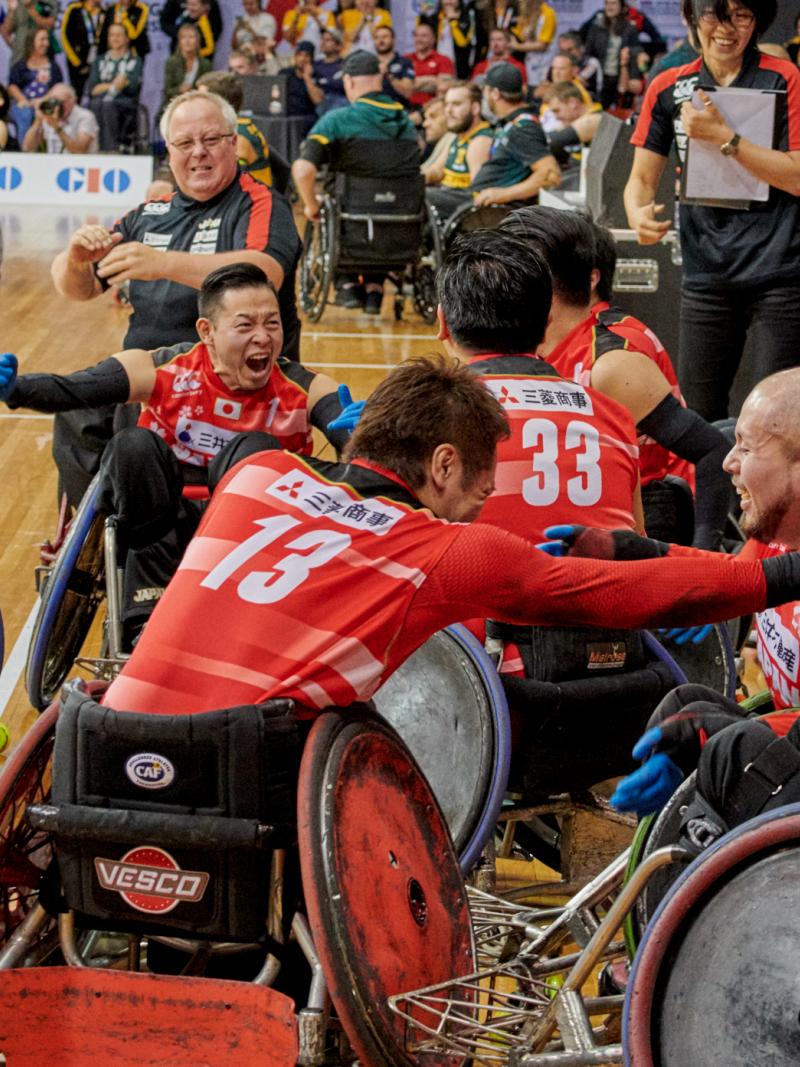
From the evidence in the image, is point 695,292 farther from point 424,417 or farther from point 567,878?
point 424,417

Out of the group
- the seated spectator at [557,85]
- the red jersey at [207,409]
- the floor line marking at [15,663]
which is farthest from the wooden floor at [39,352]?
the seated spectator at [557,85]

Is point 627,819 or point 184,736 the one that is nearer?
point 184,736

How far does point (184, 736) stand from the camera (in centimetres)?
200

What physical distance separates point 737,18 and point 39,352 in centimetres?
495

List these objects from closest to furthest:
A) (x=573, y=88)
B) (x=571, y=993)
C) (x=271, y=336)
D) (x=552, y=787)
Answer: (x=571, y=993) → (x=552, y=787) → (x=271, y=336) → (x=573, y=88)

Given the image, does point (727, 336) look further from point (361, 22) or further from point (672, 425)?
point (361, 22)

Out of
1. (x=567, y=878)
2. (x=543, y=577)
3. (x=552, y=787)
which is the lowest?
(x=567, y=878)

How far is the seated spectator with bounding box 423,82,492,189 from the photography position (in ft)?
33.1

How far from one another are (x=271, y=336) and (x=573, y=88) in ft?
29.2

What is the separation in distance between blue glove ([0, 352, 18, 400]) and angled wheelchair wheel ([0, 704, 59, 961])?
127cm

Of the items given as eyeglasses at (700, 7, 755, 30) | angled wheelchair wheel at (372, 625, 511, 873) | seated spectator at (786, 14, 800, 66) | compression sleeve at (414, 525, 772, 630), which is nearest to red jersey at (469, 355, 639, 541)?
angled wheelchair wheel at (372, 625, 511, 873)

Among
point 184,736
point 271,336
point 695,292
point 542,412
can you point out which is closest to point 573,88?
point 695,292

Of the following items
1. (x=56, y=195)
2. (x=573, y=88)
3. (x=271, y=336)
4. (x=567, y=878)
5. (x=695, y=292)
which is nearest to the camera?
(x=567, y=878)

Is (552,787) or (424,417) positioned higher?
(424,417)
